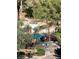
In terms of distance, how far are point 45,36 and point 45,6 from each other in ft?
0.86

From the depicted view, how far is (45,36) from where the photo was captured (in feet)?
6.21

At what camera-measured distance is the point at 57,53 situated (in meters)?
1.88

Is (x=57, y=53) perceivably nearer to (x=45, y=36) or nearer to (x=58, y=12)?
Result: (x=45, y=36)
